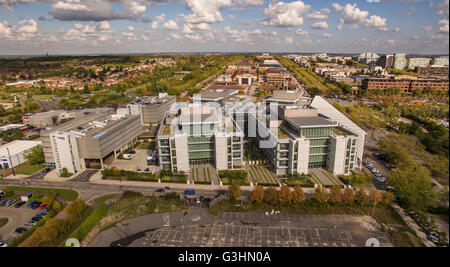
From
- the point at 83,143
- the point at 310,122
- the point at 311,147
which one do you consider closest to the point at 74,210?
the point at 83,143

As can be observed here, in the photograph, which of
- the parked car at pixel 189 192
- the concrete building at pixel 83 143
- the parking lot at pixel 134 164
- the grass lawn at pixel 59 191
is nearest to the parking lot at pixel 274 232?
the parked car at pixel 189 192

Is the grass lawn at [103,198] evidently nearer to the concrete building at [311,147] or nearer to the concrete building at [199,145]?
the concrete building at [199,145]

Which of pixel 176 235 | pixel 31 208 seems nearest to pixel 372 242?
pixel 176 235

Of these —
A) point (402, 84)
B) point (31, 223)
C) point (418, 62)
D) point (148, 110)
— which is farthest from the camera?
point (418, 62)

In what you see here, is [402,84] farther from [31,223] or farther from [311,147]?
[31,223]

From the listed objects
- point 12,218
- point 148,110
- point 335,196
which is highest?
point 148,110

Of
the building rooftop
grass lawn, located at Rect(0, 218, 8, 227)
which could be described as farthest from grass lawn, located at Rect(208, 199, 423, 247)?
grass lawn, located at Rect(0, 218, 8, 227)
